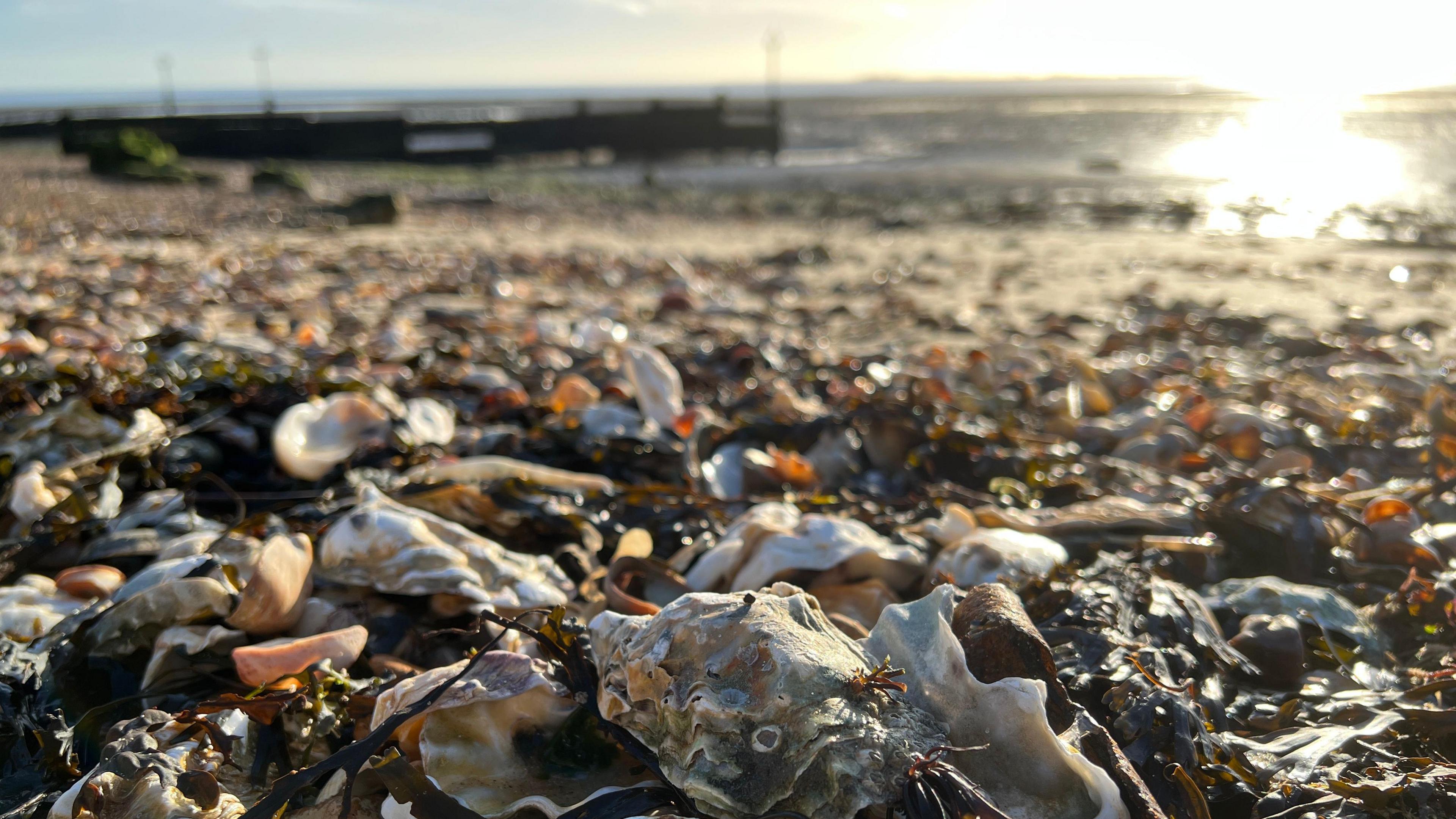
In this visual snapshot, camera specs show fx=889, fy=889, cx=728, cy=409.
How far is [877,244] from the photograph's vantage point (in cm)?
970

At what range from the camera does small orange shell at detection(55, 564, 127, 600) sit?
79.6 inches

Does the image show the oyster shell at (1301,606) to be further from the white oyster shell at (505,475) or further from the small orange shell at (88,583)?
the small orange shell at (88,583)

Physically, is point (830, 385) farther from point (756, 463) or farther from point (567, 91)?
point (567, 91)

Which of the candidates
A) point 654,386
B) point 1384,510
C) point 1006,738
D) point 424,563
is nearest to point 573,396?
point 654,386

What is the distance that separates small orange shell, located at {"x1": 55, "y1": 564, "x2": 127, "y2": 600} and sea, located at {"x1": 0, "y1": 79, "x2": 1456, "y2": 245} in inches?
415

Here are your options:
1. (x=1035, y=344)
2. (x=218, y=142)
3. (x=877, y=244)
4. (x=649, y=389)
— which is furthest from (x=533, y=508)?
(x=218, y=142)

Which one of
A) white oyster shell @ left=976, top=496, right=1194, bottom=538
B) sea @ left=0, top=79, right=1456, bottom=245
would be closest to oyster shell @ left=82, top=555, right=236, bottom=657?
white oyster shell @ left=976, top=496, right=1194, bottom=538

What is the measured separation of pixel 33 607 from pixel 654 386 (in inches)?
77.2

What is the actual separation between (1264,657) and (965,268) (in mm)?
6250

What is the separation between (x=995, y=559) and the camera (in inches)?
78.8

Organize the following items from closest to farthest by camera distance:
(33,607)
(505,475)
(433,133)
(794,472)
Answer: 1. (33,607)
2. (505,475)
3. (794,472)
4. (433,133)

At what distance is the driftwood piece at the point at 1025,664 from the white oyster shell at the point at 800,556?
45cm

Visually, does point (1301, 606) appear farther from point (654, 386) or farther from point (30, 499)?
point (30, 499)

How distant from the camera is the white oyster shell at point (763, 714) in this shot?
1.17m
